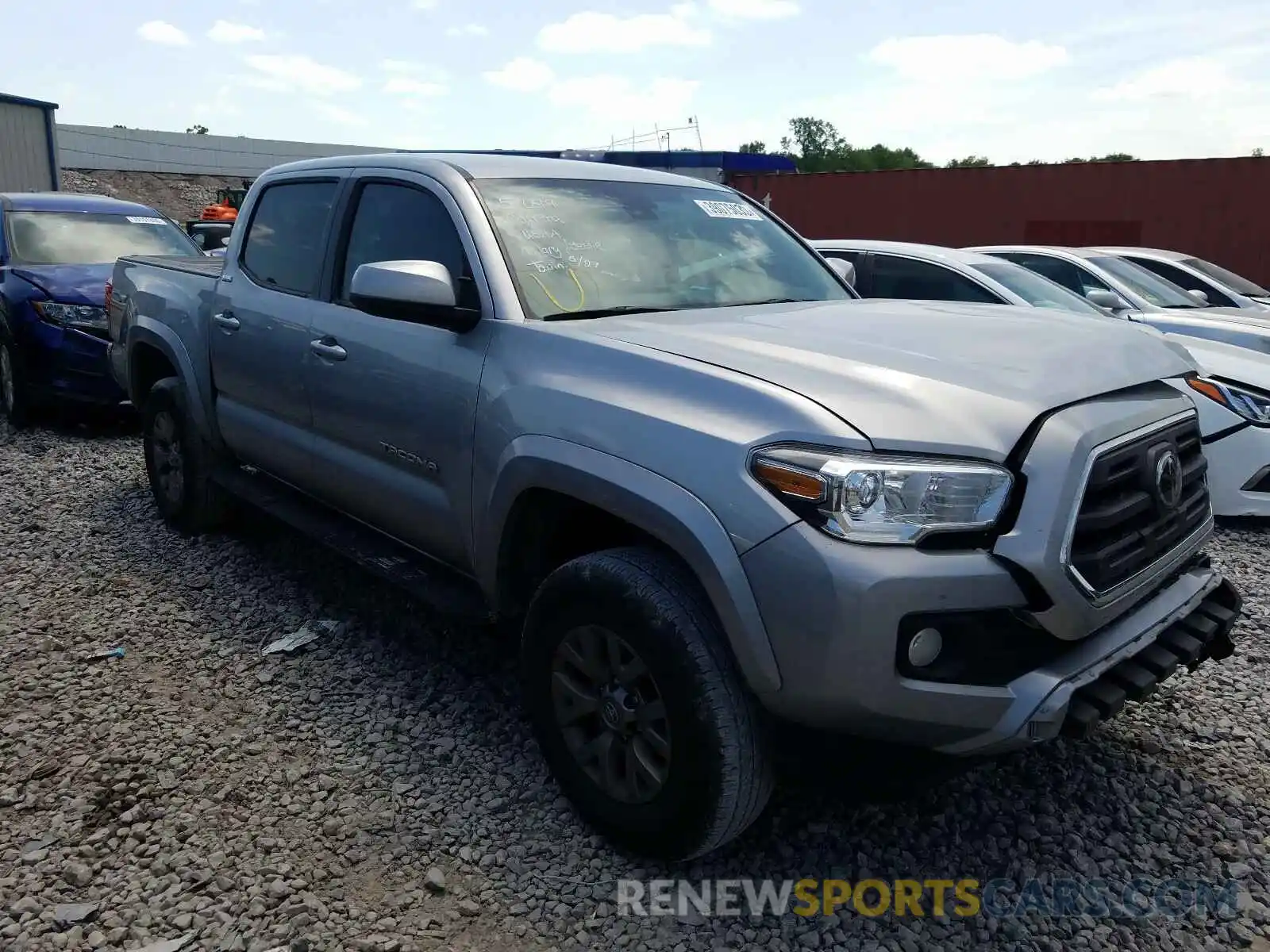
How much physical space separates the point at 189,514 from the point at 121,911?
284cm

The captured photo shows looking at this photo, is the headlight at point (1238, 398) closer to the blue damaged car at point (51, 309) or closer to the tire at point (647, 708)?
the tire at point (647, 708)

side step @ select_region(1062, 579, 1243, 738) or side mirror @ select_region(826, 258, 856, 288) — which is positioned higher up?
side mirror @ select_region(826, 258, 856, 288)

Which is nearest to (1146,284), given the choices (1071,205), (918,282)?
(918,282)

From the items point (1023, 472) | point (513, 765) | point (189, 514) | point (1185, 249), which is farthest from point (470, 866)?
point (1185, 249)

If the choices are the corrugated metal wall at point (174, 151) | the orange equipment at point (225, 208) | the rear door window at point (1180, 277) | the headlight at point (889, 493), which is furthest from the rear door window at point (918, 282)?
the corrugated metal wall at point (174, 151)

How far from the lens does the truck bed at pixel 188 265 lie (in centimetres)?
470

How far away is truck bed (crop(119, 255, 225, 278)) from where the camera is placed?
470cm

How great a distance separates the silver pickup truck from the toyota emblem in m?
0.02

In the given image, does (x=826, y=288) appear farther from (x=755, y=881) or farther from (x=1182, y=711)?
(x=755, y=881)

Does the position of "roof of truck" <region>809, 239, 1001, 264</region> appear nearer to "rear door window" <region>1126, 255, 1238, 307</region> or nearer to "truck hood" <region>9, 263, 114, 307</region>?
"rear door window" <region>1126, 255, 1238, 307</region>

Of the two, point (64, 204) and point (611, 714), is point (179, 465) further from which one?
point (64, 204)

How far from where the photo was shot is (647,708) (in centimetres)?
238

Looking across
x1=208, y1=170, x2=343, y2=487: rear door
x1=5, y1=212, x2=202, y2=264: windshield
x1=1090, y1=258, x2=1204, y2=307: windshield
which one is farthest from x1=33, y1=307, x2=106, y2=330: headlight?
x1=1090, y1=258, x2=1204, y2=307: windshield

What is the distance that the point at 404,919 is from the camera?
7.78ft
